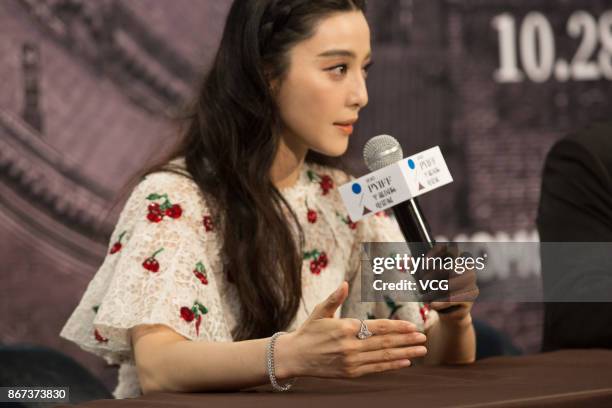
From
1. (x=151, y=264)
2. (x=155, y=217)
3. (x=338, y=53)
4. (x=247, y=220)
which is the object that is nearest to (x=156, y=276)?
(x=151, y=264)

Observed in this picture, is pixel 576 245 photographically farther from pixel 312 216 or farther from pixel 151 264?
pixel 151 264

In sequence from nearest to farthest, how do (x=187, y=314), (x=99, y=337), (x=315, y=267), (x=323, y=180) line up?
1. (x=187, y=314)
2. (x=99, y=337)
3. (x=315, y=267)
4. (x=323, y=180)

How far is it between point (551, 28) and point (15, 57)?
1629mm

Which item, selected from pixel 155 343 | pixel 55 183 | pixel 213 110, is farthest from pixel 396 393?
pixel 55 183

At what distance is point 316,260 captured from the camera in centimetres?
211

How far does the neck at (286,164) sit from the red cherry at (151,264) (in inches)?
15.4

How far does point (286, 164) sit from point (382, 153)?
0.50 meters

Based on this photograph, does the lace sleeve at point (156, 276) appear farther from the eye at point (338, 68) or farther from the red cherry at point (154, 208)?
the eye at point (338, 68)

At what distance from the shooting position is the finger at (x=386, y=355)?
4.66ft

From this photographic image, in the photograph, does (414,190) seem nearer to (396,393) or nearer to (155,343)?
(396,393)

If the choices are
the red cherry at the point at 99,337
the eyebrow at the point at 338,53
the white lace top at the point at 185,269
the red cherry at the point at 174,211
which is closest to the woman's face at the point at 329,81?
the eyebrow at the point at 338,53

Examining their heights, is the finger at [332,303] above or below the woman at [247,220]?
below

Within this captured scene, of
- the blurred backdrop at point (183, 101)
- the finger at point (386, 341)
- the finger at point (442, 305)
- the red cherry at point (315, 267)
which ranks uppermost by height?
the blurred backdrop at point (183, 101)

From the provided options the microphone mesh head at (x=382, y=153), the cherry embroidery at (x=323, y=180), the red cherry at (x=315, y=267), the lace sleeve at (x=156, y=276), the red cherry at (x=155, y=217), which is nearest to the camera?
the microphone mesh head at (x=382, y=153)
